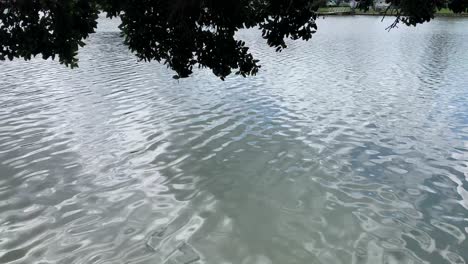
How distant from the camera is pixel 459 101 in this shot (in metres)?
17.5

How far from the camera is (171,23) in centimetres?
700

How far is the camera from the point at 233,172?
10297 mm

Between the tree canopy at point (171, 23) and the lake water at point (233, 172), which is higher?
the tree canopy at point (171, 23)

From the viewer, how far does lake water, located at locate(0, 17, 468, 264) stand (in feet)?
23.9

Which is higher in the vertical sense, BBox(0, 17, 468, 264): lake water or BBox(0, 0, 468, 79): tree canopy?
BBox(0, 0, 468, 79): tree canopy

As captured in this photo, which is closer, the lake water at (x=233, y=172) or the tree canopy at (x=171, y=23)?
the tree canopy at (x=171, y=23)

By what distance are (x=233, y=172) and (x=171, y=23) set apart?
4569 mm

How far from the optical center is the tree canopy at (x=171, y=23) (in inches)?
251

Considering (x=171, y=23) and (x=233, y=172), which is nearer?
→ (x=171, y=23)

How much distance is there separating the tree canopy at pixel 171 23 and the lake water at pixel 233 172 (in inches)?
125

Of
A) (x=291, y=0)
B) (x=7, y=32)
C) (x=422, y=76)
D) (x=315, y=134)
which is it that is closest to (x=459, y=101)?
(x=422, y=76)

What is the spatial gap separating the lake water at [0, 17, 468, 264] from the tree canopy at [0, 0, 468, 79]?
3.17 metres

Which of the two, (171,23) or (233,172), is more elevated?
(171,23)

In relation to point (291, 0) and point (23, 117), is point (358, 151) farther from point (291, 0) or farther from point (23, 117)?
point (23, 117)
